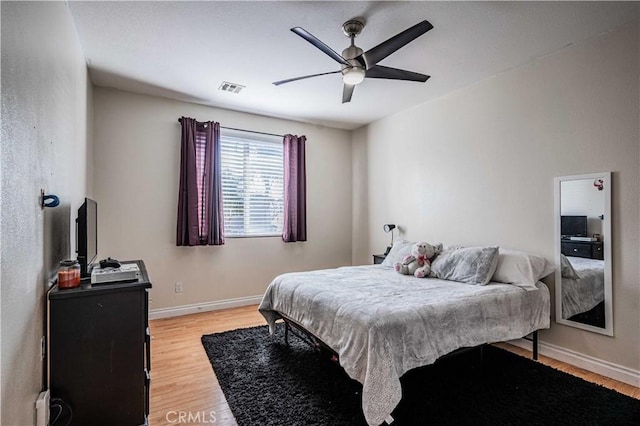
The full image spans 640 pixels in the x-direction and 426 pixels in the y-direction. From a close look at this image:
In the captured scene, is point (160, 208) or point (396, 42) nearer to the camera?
point (396, 42)

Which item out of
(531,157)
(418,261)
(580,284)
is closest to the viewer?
(580,284)

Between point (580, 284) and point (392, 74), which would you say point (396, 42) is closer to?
point (392, 74)

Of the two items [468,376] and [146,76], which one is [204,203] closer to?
[146,76]

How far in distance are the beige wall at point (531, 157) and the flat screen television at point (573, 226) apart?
0.11m

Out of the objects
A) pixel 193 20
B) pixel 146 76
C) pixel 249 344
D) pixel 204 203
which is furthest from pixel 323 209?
pixel 193 20

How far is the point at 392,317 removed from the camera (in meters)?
1.95

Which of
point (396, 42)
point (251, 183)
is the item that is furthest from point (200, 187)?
point (396, 42)

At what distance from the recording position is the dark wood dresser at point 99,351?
1.64 meters

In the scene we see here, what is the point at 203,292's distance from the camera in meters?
4.21

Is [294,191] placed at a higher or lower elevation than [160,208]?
higher

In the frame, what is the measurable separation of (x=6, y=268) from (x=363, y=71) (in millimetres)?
2256

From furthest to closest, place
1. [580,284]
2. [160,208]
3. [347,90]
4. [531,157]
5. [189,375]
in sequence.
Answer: [160,208] < [531,157] < [347,90] < [580,284] < [189,375]

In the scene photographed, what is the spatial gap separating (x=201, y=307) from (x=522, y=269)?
353cm

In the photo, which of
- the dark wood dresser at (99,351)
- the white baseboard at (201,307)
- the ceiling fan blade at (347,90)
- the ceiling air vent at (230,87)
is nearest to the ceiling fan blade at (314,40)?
the ceiling fan blade at (347,90)
